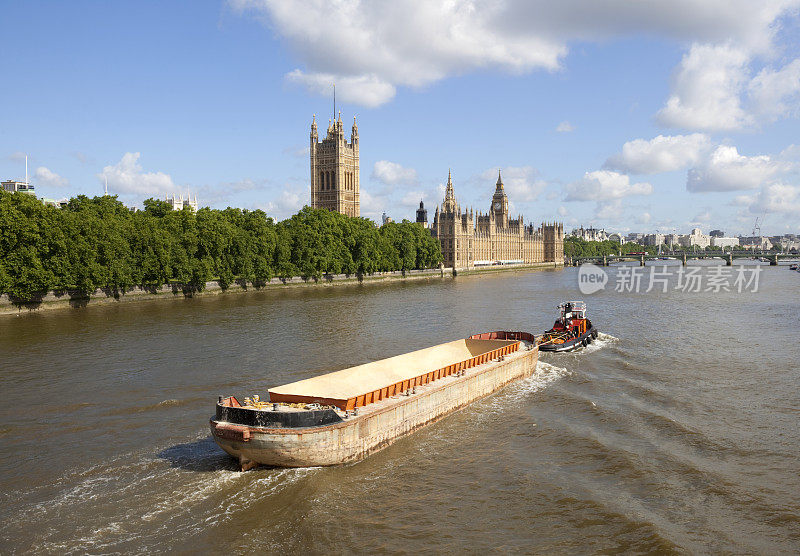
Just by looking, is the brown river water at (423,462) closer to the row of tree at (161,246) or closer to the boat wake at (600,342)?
the boat wake at (600,342)

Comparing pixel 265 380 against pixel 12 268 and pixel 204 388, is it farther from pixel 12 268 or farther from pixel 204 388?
pixel 12 268

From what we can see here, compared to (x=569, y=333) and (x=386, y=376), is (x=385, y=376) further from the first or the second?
(x=569, y=333)

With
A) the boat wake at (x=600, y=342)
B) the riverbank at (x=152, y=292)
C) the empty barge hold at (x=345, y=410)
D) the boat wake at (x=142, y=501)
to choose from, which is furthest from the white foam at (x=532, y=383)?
the riverbank at (x=152, y=292)

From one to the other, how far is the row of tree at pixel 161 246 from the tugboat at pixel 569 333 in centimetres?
5485

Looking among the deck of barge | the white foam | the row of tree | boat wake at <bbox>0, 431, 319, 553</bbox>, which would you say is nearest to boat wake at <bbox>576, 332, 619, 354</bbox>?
the white foam

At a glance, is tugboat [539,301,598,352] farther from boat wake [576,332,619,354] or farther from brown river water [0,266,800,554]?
brown river water [0,266,800,554]

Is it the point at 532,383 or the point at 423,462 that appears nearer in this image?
the point at 423,462

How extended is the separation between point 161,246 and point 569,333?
5855cm

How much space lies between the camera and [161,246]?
79688 mm

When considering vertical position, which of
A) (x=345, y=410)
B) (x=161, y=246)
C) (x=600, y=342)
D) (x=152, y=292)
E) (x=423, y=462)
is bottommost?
(x=423, y=462)

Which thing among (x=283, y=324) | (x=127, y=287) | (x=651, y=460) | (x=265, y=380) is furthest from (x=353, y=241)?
(x=651, y=460)

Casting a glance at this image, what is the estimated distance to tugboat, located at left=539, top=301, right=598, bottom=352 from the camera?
45156mm

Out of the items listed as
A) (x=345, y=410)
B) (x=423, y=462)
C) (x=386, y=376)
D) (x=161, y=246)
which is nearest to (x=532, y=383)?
(x=386, y=376)

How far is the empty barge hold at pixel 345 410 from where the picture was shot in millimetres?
19672
